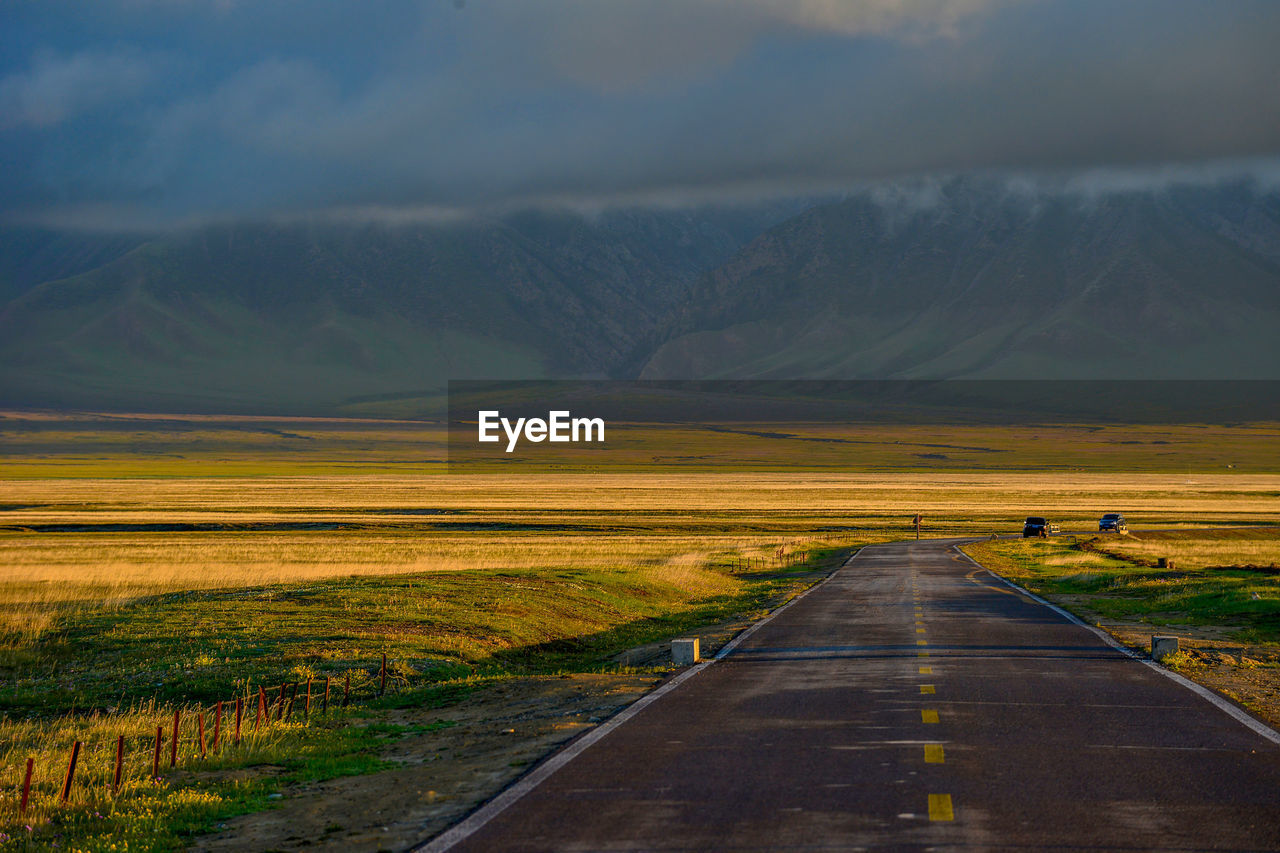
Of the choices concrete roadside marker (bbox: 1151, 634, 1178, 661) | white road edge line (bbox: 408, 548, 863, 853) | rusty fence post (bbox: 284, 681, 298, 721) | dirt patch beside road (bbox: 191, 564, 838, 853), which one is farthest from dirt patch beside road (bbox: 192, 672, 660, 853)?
concrete roadside marker (bbox: 1151, 634, 1178, 661)

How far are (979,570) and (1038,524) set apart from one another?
28241 millimetres

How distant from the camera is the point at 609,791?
12055mm

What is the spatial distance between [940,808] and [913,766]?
1.74m

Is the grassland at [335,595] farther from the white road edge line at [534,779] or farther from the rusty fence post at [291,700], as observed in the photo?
the white road edge line at [534,779]

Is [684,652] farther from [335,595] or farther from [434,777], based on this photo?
[335,595]

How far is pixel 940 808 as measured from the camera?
11133 millimetres

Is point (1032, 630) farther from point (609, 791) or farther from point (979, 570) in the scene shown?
point (979, 570)

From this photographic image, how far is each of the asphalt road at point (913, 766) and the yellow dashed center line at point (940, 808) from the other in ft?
0.11

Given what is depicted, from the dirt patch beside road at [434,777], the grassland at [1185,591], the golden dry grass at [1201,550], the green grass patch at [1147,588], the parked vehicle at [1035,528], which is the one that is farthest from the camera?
the parked vehicle at [1035,528]

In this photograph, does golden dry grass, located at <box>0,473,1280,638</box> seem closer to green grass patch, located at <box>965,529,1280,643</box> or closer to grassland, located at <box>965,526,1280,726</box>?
grassland, located at <box>965,526,1280,726</box>

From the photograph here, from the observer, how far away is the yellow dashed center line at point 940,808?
35.5 feet

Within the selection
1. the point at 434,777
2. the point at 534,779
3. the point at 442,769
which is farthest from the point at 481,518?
the point at 534,779

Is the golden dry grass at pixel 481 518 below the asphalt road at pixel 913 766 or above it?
above

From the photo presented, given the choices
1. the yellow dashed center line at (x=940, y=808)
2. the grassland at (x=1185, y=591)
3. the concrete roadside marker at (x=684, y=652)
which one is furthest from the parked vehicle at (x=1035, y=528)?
the yellow dashed center line at (x=940, y=808)
